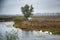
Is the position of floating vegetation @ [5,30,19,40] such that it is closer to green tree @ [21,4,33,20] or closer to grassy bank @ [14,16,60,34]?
grassy bank @ [14,16,60,34]

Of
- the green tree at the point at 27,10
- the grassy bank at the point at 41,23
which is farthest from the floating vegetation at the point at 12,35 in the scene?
the green tree at the point at 27,10

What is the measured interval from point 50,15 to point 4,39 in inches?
40.1

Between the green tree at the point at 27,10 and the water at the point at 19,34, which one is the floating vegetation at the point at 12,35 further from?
the green tree at the point at 27,10

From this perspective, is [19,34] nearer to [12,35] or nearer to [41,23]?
[12,35]

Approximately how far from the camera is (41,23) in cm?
255

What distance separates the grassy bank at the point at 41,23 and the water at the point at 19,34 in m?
0.08

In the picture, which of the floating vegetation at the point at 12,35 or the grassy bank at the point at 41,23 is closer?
the grassy bank at the point at 41,23

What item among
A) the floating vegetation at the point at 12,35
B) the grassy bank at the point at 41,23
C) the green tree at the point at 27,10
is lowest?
the floating vegetation at the point at 12,35

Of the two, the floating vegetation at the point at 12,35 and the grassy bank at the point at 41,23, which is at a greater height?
the grassy bank at the point at 41,23

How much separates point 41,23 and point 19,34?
47 centimetres

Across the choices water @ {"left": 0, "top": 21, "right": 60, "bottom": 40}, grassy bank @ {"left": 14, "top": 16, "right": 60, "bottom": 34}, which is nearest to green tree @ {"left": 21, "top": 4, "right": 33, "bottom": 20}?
grassy bank @ {"left": 14, "top": 16, "right": 60, "bottom": 34}

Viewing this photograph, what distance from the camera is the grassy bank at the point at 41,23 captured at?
248cm

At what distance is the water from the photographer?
248cm

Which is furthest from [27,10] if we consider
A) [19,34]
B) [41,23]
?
[19,34]
